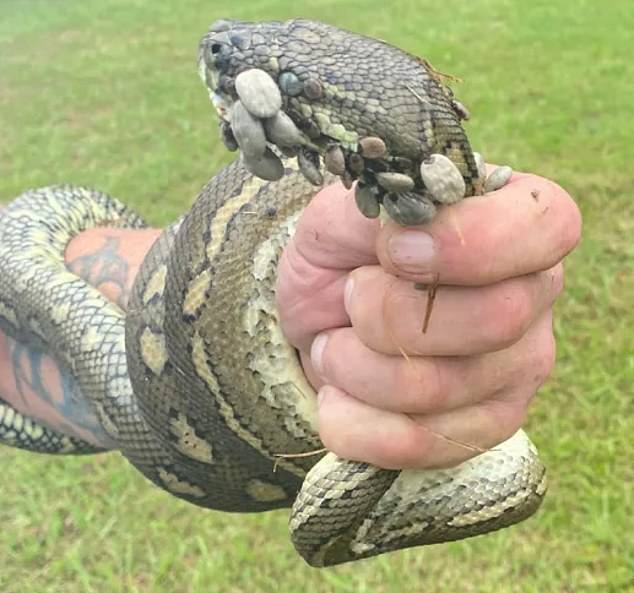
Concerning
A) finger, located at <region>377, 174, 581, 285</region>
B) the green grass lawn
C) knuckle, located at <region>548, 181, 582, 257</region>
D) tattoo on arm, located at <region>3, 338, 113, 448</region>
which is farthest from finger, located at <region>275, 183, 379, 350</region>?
the green grass lawn

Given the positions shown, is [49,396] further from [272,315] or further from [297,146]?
[297,146]

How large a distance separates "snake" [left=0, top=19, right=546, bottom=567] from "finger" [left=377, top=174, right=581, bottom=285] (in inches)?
1.4

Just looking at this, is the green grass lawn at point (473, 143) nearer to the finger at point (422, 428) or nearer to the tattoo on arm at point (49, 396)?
the tattoo on arm at point (49, 396)

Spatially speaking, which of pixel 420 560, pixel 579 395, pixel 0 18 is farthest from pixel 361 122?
pixel 0 18

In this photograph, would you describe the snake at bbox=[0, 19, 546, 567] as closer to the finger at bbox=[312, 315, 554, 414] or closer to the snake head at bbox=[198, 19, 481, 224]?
the snake head at bbox=[198, 19, 481, 224]

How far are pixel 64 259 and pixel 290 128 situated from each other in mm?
2162

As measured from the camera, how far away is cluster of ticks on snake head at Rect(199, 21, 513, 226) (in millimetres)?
1185

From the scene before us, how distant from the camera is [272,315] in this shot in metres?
2.02

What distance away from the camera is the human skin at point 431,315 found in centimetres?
137

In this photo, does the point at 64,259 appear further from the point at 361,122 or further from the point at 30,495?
the point at 361,122

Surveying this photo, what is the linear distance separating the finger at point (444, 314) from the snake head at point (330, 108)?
22cm

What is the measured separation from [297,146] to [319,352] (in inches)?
22.2

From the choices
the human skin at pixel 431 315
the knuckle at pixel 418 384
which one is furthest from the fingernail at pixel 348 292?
the knuckle at pixel 418 384

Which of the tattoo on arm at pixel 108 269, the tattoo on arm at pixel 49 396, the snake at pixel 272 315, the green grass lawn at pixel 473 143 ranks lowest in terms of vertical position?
the green grass lawn at pixel 473 143
